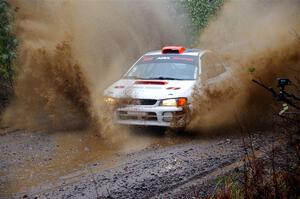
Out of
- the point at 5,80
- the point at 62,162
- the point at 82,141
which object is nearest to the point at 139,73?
the point at 82,141

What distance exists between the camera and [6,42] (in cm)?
1199

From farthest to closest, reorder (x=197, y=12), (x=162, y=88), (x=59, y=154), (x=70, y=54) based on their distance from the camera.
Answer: (x=197, y=12) → (x=70, y=54) → (x=162, y=88) → (x=59, y=154)

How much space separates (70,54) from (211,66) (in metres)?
3.35

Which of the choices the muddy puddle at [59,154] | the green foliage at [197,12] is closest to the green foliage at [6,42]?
the muddy puddle at [59,154]

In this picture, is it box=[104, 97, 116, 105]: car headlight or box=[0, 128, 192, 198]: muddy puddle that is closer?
box=[0, 128, 192, 198]: muddy puddle

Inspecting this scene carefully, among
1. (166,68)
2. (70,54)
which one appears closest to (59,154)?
(166,68)

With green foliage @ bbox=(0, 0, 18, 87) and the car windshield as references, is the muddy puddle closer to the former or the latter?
the car windshield

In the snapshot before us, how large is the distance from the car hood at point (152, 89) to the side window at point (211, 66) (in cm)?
55

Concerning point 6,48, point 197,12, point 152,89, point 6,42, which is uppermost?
point 197,12

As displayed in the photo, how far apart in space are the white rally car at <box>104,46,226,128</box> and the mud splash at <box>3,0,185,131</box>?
0.75 metres

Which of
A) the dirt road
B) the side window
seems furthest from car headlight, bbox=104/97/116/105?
the side window

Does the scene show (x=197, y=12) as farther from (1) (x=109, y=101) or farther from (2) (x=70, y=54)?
(1) (x=109, y=101)

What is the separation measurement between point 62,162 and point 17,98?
4.49 metres

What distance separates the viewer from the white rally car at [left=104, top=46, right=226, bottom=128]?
344 inches
